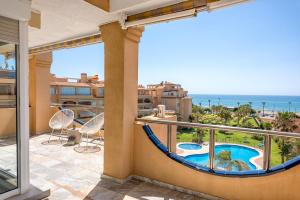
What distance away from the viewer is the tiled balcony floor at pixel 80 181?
2.82m

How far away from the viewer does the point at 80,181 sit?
3.26 meters

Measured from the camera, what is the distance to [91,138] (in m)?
6.12

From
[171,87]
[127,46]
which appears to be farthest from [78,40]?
[171,87]

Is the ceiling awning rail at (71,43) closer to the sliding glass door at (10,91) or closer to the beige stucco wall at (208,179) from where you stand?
the beige stucco wall at (208,179)

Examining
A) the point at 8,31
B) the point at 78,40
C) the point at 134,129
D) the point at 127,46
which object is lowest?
the point at 134,129

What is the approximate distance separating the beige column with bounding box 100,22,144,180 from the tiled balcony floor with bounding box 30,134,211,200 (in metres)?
0.30

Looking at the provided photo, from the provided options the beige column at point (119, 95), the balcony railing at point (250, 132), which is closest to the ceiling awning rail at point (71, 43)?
the beige column at point (119, 95)

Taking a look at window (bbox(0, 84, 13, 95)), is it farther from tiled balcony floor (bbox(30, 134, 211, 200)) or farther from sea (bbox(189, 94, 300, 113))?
sea (bbox(189, 94, 300, 113))

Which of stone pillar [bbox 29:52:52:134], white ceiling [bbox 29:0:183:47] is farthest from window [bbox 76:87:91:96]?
white ceiling [bbox 29:0:183:47]

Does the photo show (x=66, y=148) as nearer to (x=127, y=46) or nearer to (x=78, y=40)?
(x=78, y=40)

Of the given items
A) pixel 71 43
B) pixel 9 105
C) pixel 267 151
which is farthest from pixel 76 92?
pixel 267 151

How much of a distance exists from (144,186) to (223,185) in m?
1.22

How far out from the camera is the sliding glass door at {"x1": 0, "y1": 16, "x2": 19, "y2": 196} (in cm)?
177

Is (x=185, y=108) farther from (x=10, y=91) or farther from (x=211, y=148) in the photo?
→ (x=10, y=91)
